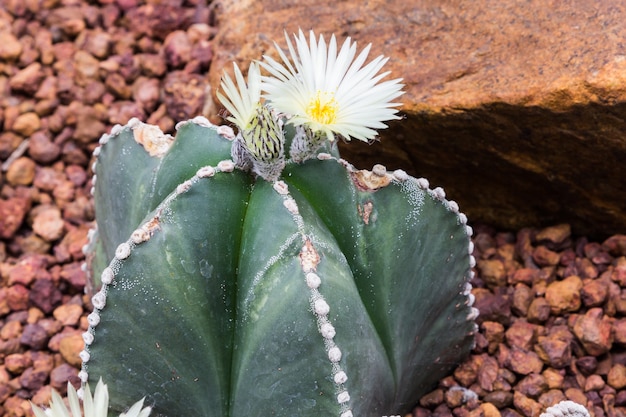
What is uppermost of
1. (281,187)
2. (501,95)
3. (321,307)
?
(501,95)

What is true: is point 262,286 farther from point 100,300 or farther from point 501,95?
point 501,95

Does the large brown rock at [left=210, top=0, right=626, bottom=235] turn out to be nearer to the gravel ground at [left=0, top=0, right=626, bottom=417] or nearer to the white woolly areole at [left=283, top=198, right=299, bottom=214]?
the gravel ground at [left=0, top=0, right=626, bottom=417]

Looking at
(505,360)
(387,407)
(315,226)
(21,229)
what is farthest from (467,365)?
(21,229)

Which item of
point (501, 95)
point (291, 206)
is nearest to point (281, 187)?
point (291, 206)

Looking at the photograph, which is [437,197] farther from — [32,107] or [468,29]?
[32,107]

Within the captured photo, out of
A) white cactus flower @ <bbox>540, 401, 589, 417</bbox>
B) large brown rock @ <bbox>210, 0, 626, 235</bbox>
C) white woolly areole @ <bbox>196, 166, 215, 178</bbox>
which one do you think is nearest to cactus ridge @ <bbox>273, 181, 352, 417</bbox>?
white woolly areole @ <bbox>196, 166, 215, 178</bbox>

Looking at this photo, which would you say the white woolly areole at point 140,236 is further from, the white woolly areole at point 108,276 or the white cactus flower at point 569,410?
the white cactus flower at point 569,410
